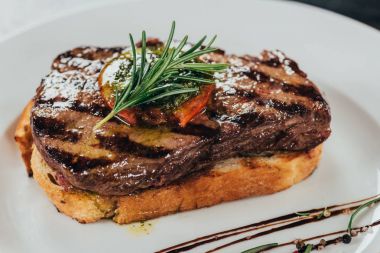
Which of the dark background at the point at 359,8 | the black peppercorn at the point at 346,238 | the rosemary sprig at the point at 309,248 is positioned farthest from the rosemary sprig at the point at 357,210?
the dark background at the point at 359,8

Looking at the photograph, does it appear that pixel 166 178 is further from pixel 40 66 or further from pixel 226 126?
pixel 40 66

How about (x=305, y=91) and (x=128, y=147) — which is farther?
(x=305, y=91)

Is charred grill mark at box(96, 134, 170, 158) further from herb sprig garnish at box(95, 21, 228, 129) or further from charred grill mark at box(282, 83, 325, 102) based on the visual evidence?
charred grill mark at box(282, 83, 325, 102)

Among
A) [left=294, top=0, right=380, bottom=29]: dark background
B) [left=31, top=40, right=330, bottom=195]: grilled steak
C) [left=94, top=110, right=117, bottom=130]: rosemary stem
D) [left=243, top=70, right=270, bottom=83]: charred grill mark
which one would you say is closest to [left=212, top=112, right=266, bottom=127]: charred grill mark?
[left=31, top=40, right=330, bottom=195]: grilled steak

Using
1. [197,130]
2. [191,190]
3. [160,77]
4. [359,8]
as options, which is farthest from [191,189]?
[359,8]

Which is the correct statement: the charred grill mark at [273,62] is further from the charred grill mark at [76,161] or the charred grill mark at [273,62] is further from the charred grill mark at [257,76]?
the charred grill mark at [76,161]

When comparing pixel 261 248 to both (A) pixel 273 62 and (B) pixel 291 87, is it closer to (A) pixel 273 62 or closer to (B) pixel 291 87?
(B) pixel 291 87
